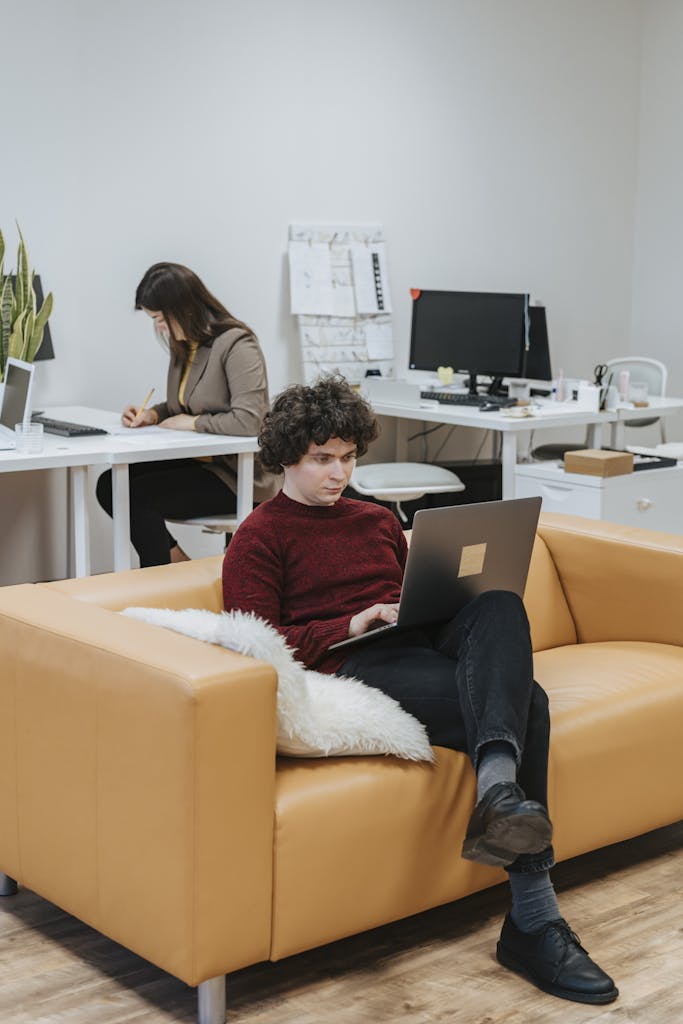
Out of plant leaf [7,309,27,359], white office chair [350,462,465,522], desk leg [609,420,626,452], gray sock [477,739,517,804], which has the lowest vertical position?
gray sock [477,739,517,804]

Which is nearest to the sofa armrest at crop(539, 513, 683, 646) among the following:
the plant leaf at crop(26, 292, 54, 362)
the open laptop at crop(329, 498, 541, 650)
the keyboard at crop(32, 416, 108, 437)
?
the open laptop at crop(329, 498, 541, 650)

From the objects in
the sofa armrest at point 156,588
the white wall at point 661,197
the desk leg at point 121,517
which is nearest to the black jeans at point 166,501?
the desk leg at point 121,517

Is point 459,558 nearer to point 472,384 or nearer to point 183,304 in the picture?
point 183,304

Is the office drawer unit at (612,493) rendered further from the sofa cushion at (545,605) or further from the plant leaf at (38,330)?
the plant leaf at (38,330)

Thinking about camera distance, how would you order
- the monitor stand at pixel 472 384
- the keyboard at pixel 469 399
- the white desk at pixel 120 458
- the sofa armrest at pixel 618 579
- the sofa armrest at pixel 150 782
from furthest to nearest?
the monitor stand at pixel 472 384 < the keyboard at pixel 469 399 < the white desk at pixel 120 458 < the sofa armrest at pixel 618 579 < the sofa armrest at pixel 150 782

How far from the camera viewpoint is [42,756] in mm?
2096

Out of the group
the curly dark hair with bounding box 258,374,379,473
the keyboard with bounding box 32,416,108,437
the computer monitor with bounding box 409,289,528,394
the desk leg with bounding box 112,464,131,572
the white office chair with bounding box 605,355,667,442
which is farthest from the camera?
the white office chair with bounding box 605,355,667,442

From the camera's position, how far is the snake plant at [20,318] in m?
4.02

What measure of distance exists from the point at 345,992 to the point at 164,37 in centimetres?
390

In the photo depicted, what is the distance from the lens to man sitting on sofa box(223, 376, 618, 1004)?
2.03m

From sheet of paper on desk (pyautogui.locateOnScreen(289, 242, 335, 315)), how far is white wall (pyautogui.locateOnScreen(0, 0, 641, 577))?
59 mm

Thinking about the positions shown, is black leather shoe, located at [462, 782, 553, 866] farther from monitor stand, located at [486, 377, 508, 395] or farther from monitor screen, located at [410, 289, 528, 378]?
monitor stand, located at [486, 377, 508, 395]

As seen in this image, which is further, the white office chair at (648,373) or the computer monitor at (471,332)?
the white office chair at (648,373)

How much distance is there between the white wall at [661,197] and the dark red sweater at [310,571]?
187 inches
